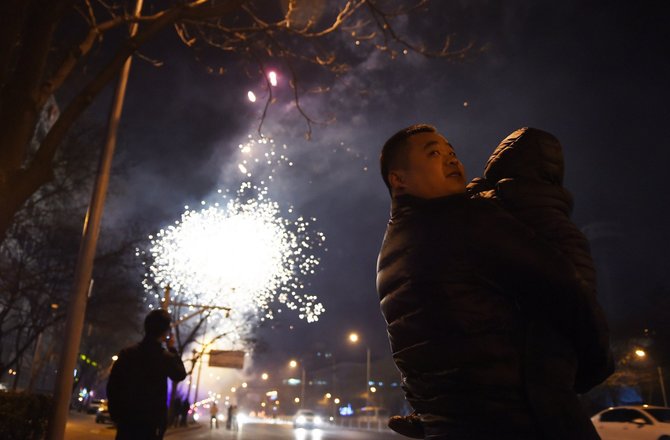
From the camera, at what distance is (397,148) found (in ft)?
5.46

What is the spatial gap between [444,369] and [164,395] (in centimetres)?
374

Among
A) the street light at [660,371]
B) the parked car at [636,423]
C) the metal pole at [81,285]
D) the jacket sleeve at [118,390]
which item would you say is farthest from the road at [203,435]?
the street light at [660,371]

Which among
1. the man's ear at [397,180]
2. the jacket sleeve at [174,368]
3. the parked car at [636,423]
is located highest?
the man's ear at [397,180]

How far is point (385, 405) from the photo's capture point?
81.8 m

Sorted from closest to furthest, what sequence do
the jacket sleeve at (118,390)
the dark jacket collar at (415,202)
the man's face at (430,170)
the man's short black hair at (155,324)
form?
the dark jacket collar at (415,202)
the man's face at (430,170)
the jacket sleeve at (118,390)
the man's short black hair at (155,324)

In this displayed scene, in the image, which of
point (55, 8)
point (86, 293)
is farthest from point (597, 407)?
point (55, 8)

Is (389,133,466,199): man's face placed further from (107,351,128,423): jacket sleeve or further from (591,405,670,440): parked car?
(591,405,670,440): parked car

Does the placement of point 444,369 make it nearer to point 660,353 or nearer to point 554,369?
point 554,369

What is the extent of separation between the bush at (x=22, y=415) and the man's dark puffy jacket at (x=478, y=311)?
930cm

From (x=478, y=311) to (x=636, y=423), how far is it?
16500 millimetres

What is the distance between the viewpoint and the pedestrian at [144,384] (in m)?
4.14

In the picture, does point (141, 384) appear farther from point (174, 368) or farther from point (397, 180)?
point (397, 180)

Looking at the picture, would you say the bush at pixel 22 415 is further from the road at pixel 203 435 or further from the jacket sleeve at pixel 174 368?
the road at pixel 203 435

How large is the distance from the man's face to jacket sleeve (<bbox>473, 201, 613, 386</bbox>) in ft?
0.85
